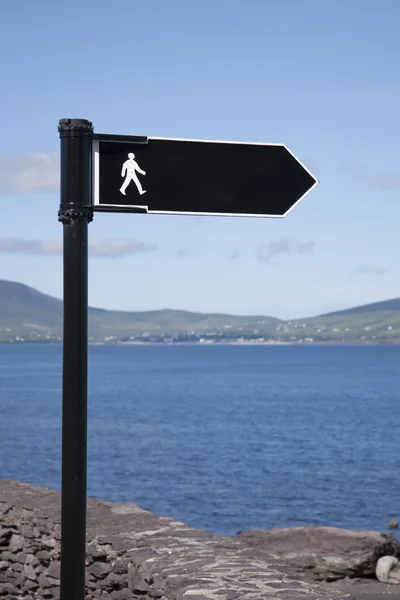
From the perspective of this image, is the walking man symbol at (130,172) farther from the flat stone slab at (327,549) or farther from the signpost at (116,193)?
the flat stone slab at (327,549)

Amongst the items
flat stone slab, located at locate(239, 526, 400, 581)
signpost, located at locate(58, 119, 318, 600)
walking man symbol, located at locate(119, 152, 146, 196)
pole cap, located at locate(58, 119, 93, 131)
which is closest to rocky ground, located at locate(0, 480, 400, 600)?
signpost, located at locate(58, 119, 318, 600)

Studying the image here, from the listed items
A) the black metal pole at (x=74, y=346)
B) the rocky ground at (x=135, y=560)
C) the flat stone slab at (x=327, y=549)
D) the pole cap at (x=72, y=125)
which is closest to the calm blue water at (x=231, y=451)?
the flat stone slab at (x=327, y=549)

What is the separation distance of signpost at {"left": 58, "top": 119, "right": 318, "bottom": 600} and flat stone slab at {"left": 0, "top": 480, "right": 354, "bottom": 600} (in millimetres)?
3234

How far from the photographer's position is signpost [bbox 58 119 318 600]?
4.00 m

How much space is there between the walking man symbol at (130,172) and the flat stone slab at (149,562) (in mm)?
3798

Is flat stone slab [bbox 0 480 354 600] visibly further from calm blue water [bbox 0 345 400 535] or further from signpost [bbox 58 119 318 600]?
calm blue water [bbox 0 345 400 535]

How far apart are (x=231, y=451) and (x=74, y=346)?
5135 cm

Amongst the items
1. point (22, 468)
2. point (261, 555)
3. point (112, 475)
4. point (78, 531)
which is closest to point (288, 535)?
point (261, 555)

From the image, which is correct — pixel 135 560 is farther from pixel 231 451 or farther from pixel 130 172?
pixel 231 451

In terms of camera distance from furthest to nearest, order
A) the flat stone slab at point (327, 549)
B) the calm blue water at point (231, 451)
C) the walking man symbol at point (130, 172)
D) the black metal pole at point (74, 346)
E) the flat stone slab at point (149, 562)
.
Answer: the calm blue water at point (231, 451), the flat stone slab at point (327, 549), the flat stone slab at point (149, 562), the walking man symbol at point (130, 172), the black metal pole at point (74, 346)

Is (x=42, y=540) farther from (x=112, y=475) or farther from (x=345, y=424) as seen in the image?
(x=345, y=424)

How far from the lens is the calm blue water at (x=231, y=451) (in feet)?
116

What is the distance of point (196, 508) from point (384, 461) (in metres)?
18.1

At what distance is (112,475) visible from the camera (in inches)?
1757
